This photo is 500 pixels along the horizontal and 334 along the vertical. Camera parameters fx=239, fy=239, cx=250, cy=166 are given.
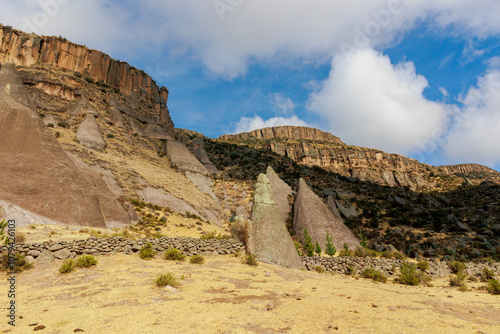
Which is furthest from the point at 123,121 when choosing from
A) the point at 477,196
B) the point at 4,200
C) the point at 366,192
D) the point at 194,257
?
the point at 477,196

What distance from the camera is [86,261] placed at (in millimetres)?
9180

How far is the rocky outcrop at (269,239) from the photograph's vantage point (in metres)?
13.1

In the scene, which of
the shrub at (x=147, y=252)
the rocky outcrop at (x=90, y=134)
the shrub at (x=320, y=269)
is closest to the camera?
the shrub at (x=147, y=252)

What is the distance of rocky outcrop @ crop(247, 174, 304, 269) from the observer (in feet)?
43.0

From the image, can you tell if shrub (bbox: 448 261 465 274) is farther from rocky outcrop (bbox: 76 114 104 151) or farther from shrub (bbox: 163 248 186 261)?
rocky outcrop (bbox: 76 114 104 151)

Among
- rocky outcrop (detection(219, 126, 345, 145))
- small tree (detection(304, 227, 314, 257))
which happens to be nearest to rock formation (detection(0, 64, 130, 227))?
small tree (detection(304, 227, 314, 257))

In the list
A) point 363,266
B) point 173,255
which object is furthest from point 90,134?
point 363,266

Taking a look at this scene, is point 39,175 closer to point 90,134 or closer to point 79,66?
point 90,134

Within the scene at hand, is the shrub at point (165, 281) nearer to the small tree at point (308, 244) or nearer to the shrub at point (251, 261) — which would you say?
the shrub at point (251, 261)

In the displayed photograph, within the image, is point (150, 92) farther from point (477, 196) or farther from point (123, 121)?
point (477, 196)

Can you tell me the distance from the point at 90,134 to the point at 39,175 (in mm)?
16835

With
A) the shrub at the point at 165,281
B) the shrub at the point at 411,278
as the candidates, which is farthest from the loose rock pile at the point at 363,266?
the shrub at the point at 165,281

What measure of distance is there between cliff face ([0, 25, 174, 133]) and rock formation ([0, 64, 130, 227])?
73.8ft

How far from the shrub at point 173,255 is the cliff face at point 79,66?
3717 centimetres
